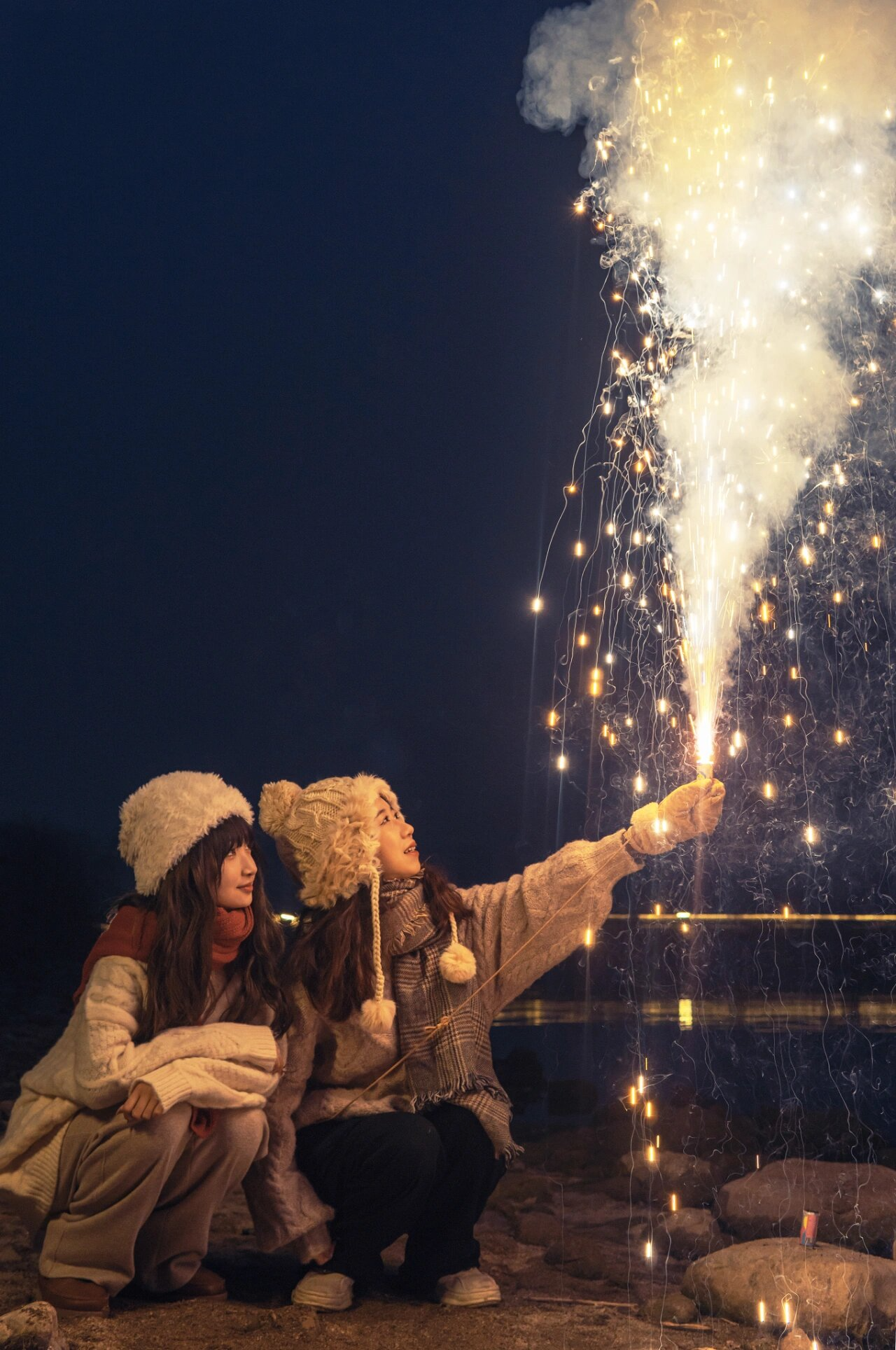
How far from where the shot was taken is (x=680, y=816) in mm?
3557

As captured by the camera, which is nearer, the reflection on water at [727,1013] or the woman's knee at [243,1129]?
the woman's knee at [243,1129]

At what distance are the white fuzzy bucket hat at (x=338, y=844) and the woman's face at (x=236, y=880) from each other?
0.78ft

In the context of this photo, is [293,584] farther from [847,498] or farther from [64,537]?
[847,498]

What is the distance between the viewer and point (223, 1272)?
363 centimetres

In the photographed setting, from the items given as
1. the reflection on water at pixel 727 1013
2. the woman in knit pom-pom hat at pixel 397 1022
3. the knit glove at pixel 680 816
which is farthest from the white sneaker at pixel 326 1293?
the reflection on water at pixel 727 1013

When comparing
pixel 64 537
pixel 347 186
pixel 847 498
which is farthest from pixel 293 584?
pixel 847 498

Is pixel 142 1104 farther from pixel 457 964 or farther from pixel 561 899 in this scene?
pixel 561 899

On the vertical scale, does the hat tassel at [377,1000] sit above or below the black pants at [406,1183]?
above

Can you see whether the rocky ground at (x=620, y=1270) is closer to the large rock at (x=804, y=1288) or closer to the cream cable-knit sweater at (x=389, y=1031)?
the large rock at (x=804, y=1288)

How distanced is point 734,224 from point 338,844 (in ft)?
9.90

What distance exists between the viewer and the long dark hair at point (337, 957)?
3471 millimetres

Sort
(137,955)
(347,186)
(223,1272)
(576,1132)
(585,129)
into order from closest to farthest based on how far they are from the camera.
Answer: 1. (137,955)
2. (223,1272)
3. (585,129)
4. (576,1132)
5. (347,186)

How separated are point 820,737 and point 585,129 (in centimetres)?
471

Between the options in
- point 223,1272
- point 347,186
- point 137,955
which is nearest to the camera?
point 137,955
